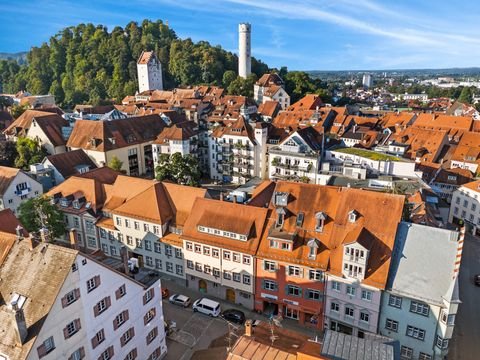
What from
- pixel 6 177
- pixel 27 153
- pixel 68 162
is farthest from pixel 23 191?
pixel 27 153

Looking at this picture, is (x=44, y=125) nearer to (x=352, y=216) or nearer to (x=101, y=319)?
(x=101, y=319)

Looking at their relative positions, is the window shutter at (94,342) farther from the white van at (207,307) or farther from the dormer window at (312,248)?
the dormer window at (312,248)

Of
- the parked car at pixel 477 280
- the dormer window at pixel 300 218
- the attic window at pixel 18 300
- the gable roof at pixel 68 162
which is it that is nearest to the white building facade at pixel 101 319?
the attic window at pixel 18 300

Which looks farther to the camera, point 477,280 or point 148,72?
point 148,72

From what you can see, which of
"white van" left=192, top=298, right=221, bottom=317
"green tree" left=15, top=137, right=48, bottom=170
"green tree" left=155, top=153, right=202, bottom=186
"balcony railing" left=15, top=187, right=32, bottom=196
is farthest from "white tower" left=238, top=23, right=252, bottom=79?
"white van" left=192, top=298, right=221, bottom=317

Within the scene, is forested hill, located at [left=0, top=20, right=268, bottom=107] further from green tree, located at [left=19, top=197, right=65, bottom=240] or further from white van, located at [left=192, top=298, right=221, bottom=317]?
white van, located at [left=192, top=298, right=221, bottom=317]
